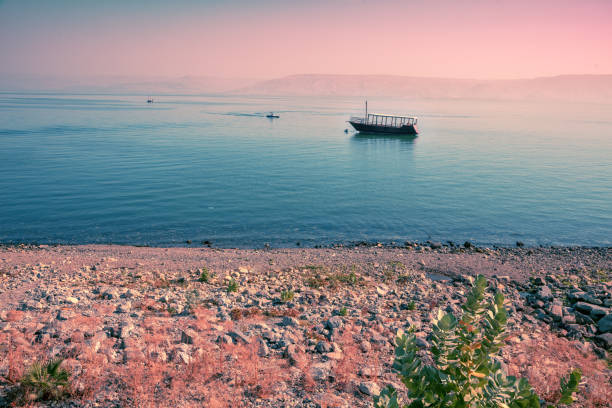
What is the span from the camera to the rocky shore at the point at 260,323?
705 cm

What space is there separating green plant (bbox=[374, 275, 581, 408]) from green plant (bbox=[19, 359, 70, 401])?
235 inches

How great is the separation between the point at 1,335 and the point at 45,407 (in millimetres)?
3089

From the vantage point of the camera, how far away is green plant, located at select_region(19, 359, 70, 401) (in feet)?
20.2

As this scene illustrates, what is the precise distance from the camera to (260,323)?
1026 centimetres

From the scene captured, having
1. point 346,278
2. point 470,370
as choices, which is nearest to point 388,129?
point 346,278

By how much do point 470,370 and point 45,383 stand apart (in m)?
6.87

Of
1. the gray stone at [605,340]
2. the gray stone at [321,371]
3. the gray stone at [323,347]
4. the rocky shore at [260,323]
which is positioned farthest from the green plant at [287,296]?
the gray stone at [605,340]

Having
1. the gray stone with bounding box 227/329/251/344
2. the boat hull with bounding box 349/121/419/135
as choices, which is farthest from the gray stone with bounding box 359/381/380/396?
the boat hull with bounding box 349/121/419/135

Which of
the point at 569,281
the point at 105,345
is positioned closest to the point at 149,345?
the point at 105,345

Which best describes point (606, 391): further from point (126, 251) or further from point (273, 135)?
point (273, 135)

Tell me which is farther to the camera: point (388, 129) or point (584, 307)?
point (388, 129)

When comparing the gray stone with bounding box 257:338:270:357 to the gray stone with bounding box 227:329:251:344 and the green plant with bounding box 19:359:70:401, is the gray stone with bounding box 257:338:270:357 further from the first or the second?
the green plant with bounding box 19:359:70:401

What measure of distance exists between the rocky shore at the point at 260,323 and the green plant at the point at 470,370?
0.33 m

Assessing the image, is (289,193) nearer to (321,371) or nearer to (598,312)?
(598,312)
